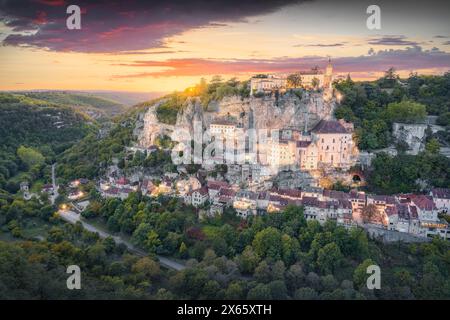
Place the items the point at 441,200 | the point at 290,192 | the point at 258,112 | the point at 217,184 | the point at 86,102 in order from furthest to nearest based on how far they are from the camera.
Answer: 1. the point at 86,102
2. the point at 258,112
3. the point at 217,184
4. the point at 290,192
5. the point at 441,200

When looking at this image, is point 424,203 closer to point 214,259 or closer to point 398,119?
point 398,119

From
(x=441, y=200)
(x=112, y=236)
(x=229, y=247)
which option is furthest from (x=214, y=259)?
(x=441, y=200)

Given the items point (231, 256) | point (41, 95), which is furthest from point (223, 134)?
point (41, 95)

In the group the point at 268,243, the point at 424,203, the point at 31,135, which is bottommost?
the point at 268,243

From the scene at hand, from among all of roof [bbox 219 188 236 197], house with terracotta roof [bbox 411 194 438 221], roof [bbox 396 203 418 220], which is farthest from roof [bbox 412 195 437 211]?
roof [bbox 219 188 236 197]

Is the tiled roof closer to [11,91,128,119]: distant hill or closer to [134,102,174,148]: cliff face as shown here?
[134,102,174,148]: cliff face

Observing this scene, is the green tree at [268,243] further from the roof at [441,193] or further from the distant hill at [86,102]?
the distant hill at [86,102]

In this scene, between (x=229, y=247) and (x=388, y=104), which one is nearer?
(x=229, y=247)
